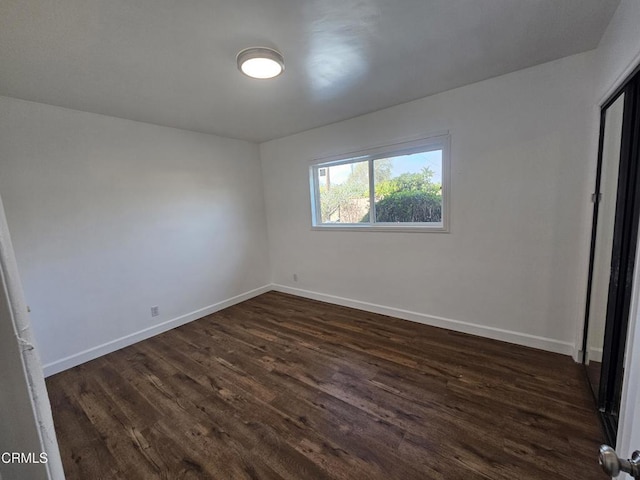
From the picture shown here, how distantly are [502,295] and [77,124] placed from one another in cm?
431

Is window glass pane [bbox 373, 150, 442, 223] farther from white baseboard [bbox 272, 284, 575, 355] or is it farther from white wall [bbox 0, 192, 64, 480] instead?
white wall [bbox 0, 192, 64, 480]

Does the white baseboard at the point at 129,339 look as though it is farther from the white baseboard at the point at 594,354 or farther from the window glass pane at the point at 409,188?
the white baseboard at the point at 594,354

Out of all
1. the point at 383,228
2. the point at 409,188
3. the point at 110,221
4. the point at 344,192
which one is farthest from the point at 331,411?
the point at 110,221

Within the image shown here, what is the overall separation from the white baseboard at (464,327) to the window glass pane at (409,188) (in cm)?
108

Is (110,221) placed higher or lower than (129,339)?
higher

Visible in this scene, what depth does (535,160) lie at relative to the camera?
2.26 metres

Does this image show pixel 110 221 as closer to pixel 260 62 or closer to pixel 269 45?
pixel 260 62

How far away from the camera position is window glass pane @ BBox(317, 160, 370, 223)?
341 centimetres

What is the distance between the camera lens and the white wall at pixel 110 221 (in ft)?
7.58

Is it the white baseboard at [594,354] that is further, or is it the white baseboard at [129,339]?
the white baseboard at [129,339]

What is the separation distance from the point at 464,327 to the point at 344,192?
211 centimetres

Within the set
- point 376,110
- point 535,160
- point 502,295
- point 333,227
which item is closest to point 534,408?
point 502,295

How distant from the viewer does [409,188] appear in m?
3.03

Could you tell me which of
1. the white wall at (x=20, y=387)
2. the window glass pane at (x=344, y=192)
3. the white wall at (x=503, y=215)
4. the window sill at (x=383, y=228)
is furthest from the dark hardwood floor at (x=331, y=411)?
the window glass pane at (x=344, y=192)
